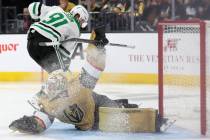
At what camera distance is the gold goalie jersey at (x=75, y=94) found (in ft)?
17.4

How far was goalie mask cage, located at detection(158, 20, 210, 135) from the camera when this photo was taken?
5117 mm

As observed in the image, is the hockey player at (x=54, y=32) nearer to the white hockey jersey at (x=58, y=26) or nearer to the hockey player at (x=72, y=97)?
the white hockey jersey at (x=58, y=26)

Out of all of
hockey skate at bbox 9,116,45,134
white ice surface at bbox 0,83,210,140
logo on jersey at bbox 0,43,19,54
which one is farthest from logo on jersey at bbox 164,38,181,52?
logo on jersey at bbox 0,43,19,54

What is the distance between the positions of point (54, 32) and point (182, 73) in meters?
1.16

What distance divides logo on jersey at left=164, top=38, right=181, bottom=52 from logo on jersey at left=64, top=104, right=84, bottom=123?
0.84 meters

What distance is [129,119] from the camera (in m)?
5.31

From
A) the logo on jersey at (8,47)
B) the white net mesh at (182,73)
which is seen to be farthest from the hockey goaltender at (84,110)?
the logo on jersey at (8,47)

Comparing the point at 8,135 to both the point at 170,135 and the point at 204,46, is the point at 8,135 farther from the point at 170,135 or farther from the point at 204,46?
the point at 204,46

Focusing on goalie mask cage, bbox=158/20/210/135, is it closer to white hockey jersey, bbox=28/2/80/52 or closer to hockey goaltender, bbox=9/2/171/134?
hockey goaltender, bbox=9/2/171/134

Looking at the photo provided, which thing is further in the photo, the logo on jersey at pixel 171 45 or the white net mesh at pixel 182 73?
the logo on jersey at pixel 171 45

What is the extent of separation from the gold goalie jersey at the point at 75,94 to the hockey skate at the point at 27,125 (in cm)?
16

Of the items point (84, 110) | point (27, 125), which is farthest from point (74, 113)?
point (27, 125)

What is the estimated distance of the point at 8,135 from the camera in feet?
17.3

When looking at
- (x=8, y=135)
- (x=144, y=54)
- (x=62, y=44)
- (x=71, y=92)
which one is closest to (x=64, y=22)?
(x=62, y=44)
